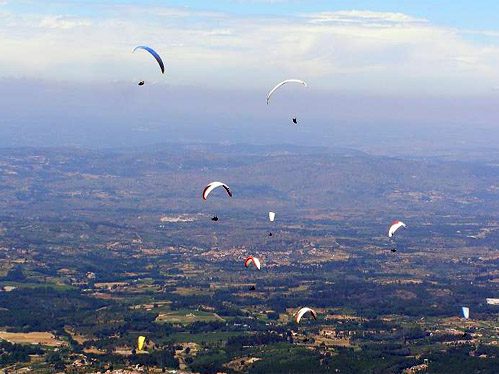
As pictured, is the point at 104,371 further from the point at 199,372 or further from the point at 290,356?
the point at 290,356

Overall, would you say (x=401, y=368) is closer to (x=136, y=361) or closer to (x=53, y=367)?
(x=136, y=361)

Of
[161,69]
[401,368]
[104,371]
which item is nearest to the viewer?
[161,69]

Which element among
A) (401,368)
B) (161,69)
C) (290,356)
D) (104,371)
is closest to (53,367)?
(104,371)

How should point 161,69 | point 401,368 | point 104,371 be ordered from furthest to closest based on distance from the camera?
1. point 401,368
2. point 104,371
3. point 161,69

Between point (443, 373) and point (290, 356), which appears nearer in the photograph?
point (443, 373)

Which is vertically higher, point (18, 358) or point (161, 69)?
point (161, 69)

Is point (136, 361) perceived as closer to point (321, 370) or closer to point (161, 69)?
point (321, 370)

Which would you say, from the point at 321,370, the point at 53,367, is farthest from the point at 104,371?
the point at 321,370

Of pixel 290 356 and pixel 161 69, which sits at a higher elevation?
pixel 161 69

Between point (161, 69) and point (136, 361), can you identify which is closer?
point (161, 69)
